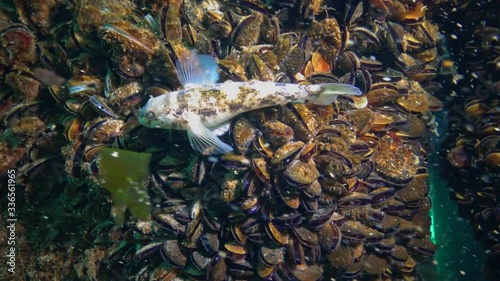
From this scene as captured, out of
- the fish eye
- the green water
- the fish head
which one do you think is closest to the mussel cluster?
the fish head

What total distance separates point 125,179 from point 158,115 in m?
1.04

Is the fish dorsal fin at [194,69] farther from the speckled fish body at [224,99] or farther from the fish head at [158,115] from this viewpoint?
the fish head at [158,115]

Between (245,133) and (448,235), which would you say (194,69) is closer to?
(245,133)

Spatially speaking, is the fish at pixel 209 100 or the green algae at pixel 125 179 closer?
the fish at pixel 209 100

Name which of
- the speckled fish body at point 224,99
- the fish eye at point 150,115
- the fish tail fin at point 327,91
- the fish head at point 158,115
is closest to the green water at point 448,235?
the fish tail fin at point 327,91

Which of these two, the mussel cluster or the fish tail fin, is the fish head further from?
the fish tail fin

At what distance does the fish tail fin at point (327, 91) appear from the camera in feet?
12.9

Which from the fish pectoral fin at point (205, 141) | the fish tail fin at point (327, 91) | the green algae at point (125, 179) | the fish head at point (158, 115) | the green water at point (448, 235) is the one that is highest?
the fish tail fin at point (327, 91)

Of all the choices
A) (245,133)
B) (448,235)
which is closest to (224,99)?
(245,133)

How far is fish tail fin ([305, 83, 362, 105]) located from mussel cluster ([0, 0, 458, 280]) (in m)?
0.23

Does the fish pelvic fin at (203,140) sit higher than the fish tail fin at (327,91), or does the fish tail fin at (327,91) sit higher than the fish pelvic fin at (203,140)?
the fish tail fin at (327,91)

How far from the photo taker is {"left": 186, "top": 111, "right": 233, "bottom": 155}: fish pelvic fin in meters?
3.82

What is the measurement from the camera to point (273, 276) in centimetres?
430

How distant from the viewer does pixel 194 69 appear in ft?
13.2
